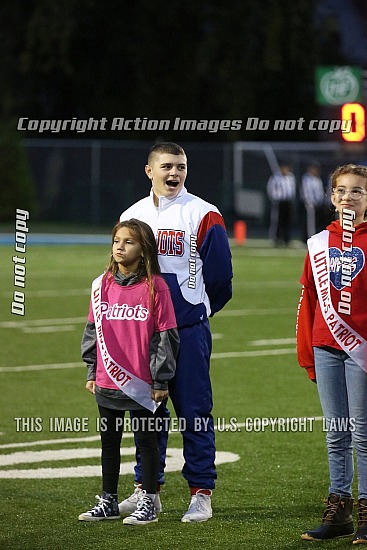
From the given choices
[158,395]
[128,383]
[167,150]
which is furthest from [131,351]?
[167,150]

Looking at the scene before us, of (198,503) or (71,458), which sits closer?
(198,503)

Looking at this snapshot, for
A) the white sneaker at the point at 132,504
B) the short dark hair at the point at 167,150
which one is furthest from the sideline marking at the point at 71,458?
the short dark hair at the point at 167,150

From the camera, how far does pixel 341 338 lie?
599cm

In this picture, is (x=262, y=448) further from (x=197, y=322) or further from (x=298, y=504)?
(x=197, y=322)

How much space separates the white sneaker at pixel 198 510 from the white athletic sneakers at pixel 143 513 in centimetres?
16

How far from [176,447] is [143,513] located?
217 cm

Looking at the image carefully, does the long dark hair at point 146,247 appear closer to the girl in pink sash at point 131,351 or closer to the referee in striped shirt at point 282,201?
the girl in pink sash at point 131,351

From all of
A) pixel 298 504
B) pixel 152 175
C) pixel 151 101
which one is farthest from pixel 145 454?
pixel 151 101

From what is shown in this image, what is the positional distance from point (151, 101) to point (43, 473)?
3194cm

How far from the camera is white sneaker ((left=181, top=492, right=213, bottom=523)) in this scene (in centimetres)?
644

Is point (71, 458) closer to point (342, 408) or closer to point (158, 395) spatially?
point (158, 395)

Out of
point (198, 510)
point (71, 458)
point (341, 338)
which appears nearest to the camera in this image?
point (341, 338)

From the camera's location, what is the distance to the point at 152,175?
21.6 ft

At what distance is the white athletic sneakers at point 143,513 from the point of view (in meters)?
6.37
